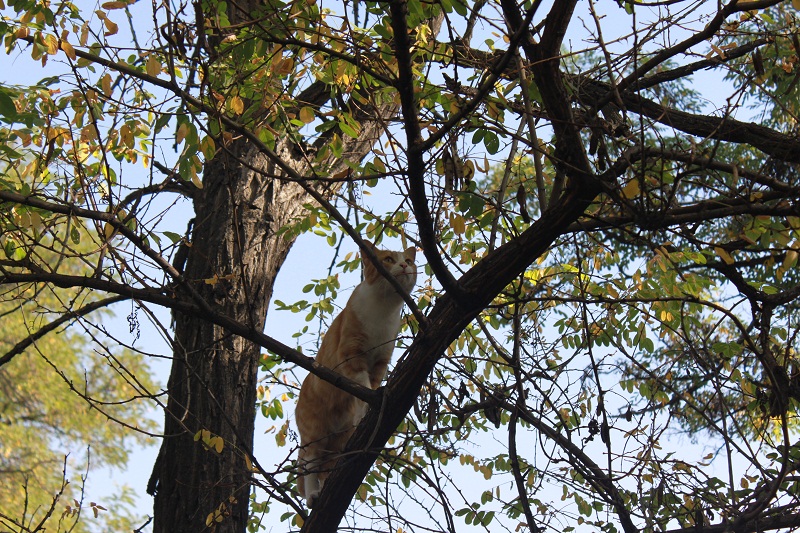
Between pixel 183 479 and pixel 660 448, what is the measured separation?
2604 mm

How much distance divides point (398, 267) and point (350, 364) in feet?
2.47

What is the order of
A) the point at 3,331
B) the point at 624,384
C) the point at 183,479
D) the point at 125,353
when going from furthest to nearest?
1. the point at 125,353
2. the point at 3,331
3. the point at 624,384
4. the point at 183,479

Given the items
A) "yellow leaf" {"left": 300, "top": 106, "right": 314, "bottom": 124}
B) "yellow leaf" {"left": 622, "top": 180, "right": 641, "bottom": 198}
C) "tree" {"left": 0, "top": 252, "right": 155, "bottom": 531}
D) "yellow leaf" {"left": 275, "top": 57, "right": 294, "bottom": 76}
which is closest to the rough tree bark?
"yellow leaf" {"left": 300, "top": 106, "right": 314, "bottom": 124}

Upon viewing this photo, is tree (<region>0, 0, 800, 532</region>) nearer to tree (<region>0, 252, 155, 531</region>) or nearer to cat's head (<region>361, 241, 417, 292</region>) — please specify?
cat's head (<region>361, 241, 417, 292</region>)

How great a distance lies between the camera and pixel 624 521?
3199 millimetres

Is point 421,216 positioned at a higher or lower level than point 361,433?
higher

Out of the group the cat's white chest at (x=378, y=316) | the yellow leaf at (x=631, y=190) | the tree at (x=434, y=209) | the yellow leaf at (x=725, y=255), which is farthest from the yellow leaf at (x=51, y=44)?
the yellow leaf at (x=725, y=255)

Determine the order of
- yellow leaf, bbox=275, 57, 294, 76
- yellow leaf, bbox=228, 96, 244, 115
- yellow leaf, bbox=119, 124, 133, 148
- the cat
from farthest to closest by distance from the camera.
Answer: the cat < yellow leaf, bbox=119, 124, 133, 148 < yellow leaf, bbox=228, 96, 244, 115 < yellow leaf, bbox=275, 57, 294, 76

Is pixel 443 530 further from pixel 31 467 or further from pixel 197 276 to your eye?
pixel 31 467

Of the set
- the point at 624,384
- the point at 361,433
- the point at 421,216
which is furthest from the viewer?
the point at 624,384

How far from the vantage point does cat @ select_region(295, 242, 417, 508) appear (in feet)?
15.0

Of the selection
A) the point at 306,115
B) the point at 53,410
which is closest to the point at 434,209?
the point at 306,115

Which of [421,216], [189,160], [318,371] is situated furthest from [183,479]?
[421,216]

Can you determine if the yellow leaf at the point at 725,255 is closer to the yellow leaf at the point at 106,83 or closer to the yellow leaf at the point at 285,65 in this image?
the yellow leaf at the point at 285,65
